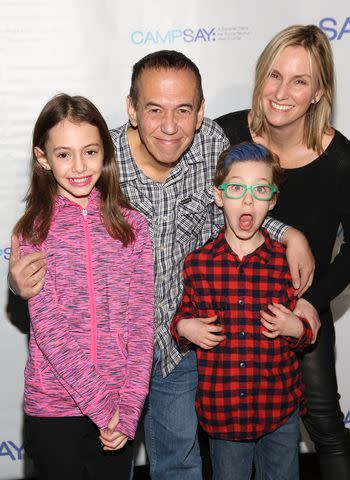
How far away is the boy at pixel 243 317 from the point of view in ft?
6.48

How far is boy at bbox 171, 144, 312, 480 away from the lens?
1977mm

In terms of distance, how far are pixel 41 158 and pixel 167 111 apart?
15.0 inches

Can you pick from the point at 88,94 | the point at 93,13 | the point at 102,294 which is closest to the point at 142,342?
the point at 102,294

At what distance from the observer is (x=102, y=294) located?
182 centimetres

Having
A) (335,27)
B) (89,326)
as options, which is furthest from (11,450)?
(335,27)

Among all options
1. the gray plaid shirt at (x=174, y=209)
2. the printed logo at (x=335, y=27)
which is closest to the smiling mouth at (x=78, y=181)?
the gray plaid shirt at (x=174, y=209)

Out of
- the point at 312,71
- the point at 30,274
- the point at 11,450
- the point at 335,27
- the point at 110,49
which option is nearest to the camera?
the point at 30,274

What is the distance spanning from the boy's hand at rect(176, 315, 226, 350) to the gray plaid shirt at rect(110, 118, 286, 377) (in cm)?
15

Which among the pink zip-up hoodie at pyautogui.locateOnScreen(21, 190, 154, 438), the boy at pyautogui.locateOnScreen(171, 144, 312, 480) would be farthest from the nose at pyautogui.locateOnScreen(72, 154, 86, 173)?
the boy at pyautogui.locateOnScreen(171, 144, 312, 480)

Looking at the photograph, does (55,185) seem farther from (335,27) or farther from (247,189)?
(335,27)

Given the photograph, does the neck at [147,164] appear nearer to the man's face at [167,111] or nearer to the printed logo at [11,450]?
the man's face at [167,111]

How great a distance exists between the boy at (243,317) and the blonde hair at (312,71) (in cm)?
22

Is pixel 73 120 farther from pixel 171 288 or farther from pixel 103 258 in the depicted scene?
pixel 171 288

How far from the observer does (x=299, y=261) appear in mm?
2004
